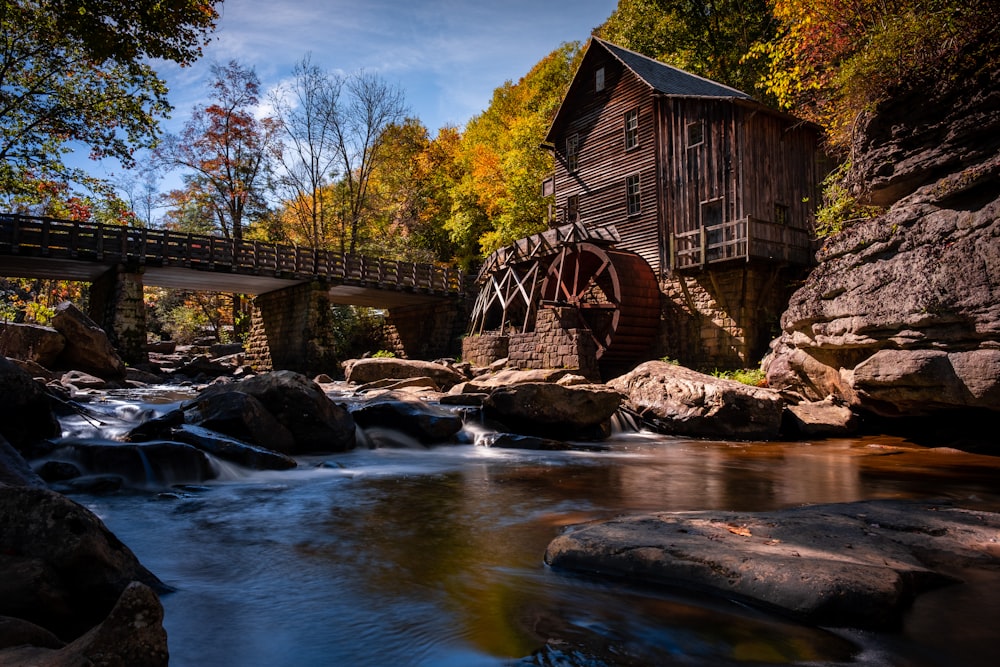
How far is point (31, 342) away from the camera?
12414 mm

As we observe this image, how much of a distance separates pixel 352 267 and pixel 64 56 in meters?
11.4

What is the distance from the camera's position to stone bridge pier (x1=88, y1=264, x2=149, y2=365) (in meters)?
18.6

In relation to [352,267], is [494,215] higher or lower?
higher

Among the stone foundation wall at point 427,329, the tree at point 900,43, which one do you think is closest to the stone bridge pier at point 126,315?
the stone foundation wall at point 427,329

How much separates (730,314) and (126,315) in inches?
703

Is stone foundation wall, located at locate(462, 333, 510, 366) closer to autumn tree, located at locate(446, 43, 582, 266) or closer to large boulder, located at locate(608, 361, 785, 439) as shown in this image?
autumn tree, located at locate(446, 43, 582, 266)

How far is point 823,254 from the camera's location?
862 centimetres

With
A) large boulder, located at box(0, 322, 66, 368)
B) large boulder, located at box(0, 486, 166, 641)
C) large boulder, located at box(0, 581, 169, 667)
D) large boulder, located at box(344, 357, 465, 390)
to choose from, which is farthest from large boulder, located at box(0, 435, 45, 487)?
large boulder, located at box(344, 357, 465, 390)

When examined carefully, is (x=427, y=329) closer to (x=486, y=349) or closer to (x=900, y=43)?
(x=486, y=349)

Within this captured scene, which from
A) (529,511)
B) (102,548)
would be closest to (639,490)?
(529,511)

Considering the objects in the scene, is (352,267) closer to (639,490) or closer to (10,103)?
(10,103)

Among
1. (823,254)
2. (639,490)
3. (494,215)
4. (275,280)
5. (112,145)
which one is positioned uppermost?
(494,215)

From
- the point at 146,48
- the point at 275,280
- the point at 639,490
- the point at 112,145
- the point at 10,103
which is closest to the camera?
the point at 639,490

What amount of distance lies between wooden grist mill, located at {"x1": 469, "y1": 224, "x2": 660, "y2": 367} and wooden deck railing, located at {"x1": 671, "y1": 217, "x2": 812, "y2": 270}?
1.36m
